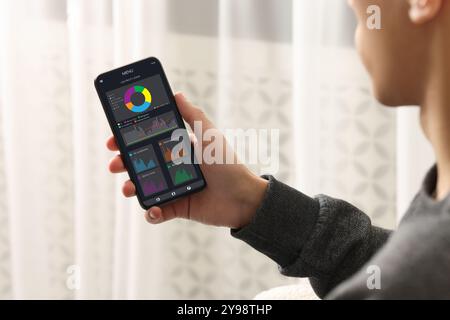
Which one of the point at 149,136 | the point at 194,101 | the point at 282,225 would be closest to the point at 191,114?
the point at 149,136

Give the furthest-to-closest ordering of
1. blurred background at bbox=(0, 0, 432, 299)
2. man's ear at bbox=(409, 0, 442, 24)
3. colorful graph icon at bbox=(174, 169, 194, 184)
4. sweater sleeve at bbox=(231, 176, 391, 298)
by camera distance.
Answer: blurred background at bbox=(0, 0, 432, 299) < colorful graph icon at bbox=(174, 169, 194, 184) < sweater sleeve at bbox=(231, 176, 391, 298) < man's ear at bbox=(409, 0, 442, 24)

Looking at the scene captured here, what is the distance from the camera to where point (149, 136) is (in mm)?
1019

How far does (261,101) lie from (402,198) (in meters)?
0.36

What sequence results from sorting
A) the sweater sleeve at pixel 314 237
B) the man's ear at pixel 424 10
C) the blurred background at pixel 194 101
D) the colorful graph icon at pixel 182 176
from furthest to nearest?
the blurred background at pixel 194 101, the colorful graph icon at pixel 182 176, the sweater sleeve at pixel 314 237, the man's ear at pixel 424 10

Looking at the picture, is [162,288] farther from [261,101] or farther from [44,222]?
[261,101]

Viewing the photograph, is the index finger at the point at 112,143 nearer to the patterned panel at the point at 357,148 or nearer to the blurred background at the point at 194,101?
the blurred background at the point at 194,101

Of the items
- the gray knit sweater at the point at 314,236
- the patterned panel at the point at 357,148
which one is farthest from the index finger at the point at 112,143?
the patterned panel at the point at 357,148

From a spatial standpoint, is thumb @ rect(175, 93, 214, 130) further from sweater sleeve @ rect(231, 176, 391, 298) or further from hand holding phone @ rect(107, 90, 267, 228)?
sweater sleeve @ rect(231, 176, 391, 298)

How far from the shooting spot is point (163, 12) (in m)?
1.52

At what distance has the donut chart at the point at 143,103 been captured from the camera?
1.02 metres

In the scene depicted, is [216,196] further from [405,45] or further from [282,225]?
[405,45]

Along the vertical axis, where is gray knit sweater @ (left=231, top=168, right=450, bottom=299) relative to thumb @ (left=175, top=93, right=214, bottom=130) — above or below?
below

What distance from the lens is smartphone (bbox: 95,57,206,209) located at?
1013 mm

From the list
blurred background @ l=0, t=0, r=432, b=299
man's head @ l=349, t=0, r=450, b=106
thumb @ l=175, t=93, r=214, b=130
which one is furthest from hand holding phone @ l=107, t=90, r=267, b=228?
blurred background @ l=0, t=0, r=432, b=299
